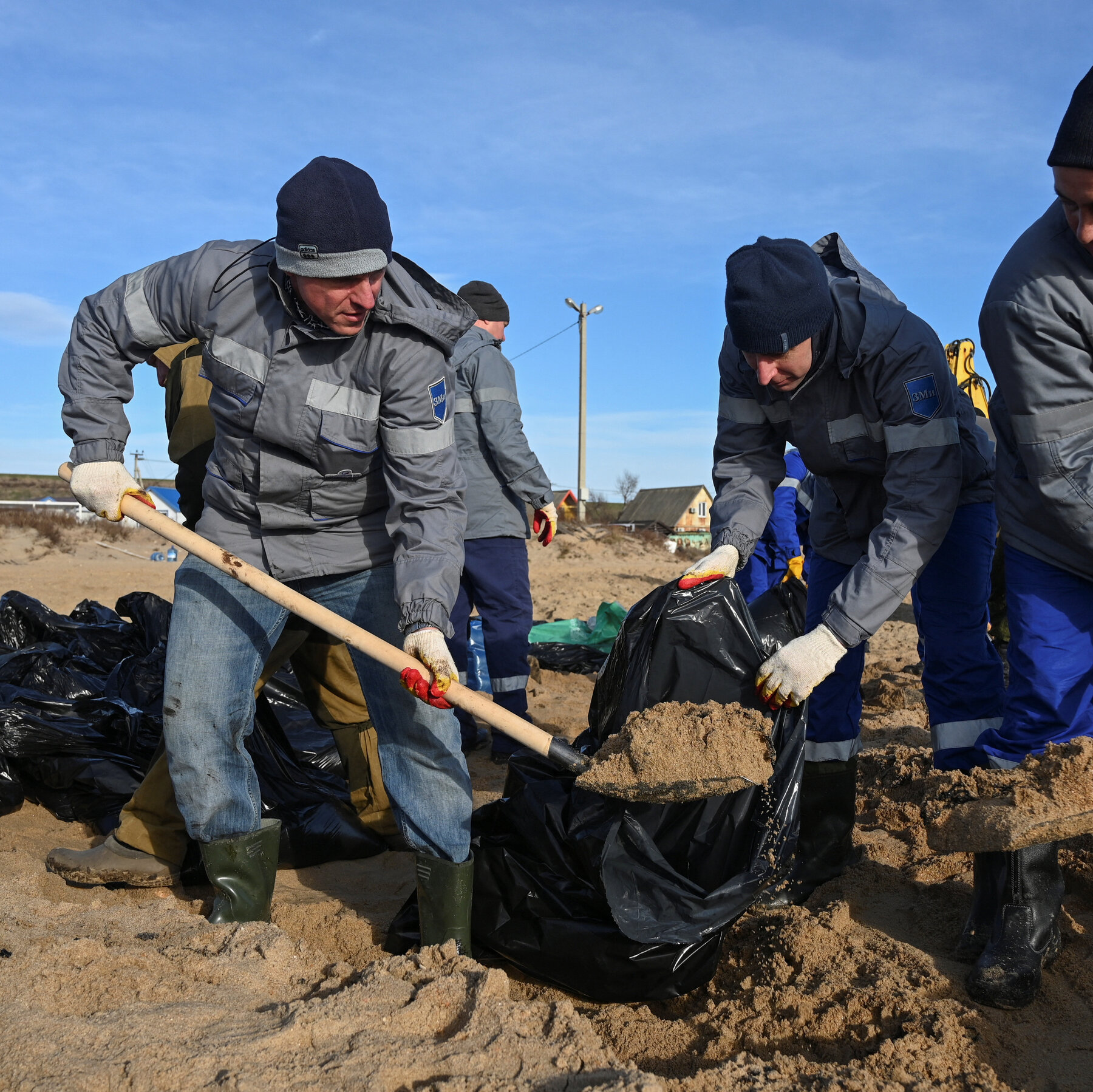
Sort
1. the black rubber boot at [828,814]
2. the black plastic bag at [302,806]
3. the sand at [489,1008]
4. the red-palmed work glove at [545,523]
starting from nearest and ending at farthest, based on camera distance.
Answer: the sand at [489,1008], the black rubber boot at [828,814], the black plastic bag at [302,806], the red-palmed work glove at [545,523]

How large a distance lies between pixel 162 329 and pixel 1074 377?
2.09m

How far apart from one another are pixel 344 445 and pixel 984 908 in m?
1.83

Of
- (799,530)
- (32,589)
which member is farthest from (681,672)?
(32,589)

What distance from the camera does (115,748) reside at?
3.40 m

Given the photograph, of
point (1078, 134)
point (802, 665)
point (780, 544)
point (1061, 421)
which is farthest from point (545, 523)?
point (1078, 134)

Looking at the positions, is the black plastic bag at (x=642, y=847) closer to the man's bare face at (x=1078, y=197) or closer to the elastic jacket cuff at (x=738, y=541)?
the elastic jacket cuff at (x=738, y=541)

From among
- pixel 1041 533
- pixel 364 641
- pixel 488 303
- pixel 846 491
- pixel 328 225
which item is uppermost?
pixel 488 303

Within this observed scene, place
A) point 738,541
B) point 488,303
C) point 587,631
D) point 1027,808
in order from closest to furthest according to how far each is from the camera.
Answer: point 1027,808 → point 738,541 → point 488,303 → point 587,631

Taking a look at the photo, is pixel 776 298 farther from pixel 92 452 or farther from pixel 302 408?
pixel 92 452

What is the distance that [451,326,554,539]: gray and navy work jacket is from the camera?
4402 millimetres

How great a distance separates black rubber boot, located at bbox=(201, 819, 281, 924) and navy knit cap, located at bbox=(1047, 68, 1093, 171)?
7.67ft

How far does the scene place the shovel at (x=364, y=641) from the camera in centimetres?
217

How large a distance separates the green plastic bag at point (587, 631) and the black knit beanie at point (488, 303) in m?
2.60

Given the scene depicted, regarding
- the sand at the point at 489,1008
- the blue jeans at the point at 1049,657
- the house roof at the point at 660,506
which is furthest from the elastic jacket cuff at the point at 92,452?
the house roof at the point at 660,506
